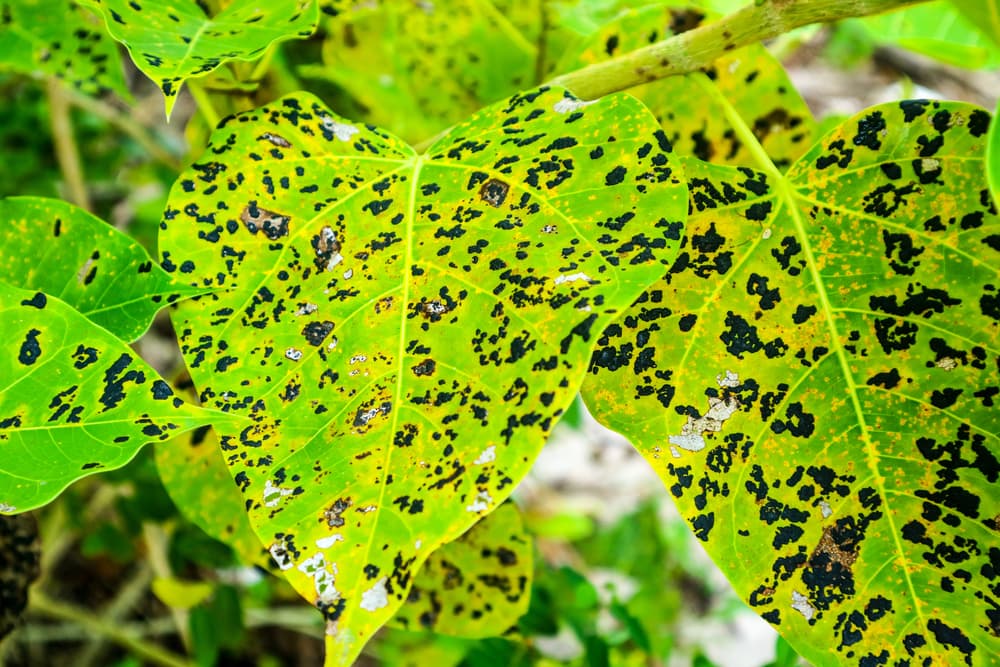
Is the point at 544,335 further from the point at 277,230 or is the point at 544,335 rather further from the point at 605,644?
the point at 605,644

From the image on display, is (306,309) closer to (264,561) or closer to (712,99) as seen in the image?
(264,561)

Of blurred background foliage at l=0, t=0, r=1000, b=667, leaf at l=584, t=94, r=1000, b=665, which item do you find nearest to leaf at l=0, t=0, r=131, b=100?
blurred background foliage at l=0, t=0, r=1000, b=667

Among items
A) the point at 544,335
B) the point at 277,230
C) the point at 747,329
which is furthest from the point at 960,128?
the point at 277,230

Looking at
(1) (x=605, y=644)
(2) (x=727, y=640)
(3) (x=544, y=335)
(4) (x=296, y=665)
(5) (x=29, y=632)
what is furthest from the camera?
(2) (x=727, y=640)

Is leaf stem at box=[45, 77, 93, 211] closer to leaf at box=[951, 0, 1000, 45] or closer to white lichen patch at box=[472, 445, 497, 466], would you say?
white lichen patch at box=[472, 445, 497, 466]

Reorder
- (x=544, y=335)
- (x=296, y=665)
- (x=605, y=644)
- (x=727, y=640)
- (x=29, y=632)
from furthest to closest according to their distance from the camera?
(x=727, y=640) < (x=296, y=665) < (x=29, y=632) < (x=605, y=644) < (x=544, y=335)

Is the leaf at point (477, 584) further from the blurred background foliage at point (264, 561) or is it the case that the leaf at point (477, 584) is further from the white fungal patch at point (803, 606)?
the white fungal patch at point (803, 606)

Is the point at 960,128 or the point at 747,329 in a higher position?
the point at 960,128

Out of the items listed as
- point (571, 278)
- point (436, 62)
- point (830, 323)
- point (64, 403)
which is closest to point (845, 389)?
point (830, 323)
